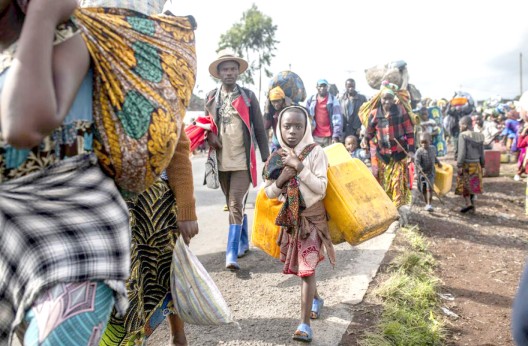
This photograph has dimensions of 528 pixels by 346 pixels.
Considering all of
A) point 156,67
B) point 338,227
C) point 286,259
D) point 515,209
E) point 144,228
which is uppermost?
point 156,67

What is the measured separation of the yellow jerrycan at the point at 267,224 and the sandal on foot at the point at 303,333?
24.8 inches

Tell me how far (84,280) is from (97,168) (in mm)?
336

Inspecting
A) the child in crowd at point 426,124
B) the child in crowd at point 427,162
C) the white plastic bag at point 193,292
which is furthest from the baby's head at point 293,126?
the child in crowd at point 426,124

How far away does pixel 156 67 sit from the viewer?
154 cm

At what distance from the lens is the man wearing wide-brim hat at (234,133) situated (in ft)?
15.9

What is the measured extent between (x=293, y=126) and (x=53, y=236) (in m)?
2.23

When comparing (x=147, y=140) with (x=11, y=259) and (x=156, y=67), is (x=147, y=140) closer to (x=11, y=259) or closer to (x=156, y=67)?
(x=156, y=67)

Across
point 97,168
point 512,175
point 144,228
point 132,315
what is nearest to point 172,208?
point 144,228

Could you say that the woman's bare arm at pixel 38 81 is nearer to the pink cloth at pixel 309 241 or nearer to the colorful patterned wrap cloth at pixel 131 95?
the colorful patterned wrap cloth at pixel 131 95

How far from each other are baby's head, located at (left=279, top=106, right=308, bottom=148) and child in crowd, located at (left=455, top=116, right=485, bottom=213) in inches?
221

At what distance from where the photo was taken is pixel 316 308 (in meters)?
3.56

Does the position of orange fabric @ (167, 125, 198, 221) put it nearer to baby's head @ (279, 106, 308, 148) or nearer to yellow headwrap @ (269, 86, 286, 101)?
baby's head @ (279, 106, 308, 148)

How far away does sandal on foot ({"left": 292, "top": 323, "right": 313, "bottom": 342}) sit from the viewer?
313 cm

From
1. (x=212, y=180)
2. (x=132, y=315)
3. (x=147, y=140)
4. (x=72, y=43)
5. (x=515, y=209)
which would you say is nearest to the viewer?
(x=72, y=43)
